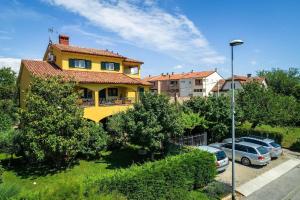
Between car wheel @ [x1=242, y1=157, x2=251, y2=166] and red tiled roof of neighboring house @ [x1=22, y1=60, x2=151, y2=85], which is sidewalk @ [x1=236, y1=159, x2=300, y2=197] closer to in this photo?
car wheel @ [x1=242, y1=157, x2=251, y2=166]

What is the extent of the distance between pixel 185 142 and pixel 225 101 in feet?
22.0

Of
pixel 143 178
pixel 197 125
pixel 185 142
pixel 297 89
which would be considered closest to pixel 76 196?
pixel 143 178

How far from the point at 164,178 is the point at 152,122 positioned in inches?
238

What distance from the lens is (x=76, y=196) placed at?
859 centimetres

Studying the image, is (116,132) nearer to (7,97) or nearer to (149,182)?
(149,182)

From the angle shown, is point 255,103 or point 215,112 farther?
point 255,103

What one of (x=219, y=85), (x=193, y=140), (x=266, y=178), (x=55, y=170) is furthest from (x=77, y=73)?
(x=219, y=85)

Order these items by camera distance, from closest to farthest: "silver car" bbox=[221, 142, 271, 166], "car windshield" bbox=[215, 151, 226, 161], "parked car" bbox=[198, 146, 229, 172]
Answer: "parked car" bbox=[198, 146, 229, 172] → "car windshield" bbox=[215, 151, 226, 161] → "silver car" bbox=[221, 142, 271, 166]

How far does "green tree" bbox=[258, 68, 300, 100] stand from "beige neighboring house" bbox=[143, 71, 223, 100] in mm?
12959

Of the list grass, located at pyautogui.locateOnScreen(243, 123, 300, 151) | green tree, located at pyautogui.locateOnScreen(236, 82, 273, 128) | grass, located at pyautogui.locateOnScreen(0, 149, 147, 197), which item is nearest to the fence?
grass, located at pyautogui.locateOnScreen(0, 149, 147, 197)

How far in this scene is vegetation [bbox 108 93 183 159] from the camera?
19.6m

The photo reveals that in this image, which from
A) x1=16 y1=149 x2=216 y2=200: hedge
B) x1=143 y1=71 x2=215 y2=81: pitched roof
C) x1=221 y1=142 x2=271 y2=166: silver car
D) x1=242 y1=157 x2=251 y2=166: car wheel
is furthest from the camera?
x1=143 y1=71 x2=215 y2=81: pitched roof

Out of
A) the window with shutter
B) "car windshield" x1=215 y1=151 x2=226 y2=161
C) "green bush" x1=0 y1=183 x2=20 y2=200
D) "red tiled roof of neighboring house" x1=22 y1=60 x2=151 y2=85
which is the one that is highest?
the window with shutter

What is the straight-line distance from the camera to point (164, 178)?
1417cm
